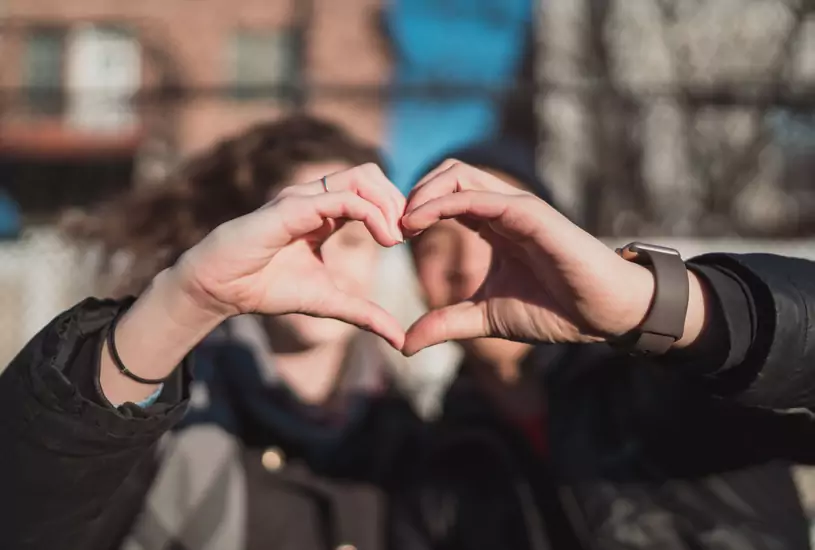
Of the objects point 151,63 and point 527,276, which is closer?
point 527,276

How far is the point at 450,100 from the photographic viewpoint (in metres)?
4.28

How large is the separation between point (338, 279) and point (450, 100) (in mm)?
2880

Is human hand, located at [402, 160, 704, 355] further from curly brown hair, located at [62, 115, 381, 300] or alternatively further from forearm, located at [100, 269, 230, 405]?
curly brown hair, located at [62, 115, 381, 300]

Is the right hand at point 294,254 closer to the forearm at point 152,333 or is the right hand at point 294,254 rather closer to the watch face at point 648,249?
the forearm at point 152,333

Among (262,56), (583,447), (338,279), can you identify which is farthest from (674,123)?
(583,447)

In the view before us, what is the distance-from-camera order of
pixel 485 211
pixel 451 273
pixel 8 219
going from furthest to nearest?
1. pixel 8 219
2. pixel 451 273
3. pixel 485 211

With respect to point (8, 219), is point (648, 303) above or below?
above

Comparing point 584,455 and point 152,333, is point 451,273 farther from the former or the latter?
point 152,333

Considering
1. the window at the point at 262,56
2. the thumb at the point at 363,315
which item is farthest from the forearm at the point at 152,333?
the window at the point at 262,56

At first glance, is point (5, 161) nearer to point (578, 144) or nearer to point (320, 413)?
point (578, 144)

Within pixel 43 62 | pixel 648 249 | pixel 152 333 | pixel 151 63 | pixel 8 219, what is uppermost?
pixel 648 249

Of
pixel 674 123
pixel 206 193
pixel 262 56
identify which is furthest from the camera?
pixel 262 56

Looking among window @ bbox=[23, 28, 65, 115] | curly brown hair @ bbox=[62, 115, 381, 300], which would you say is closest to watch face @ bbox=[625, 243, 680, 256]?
curly brown hair @ bbox=[62, 115, 381, 300]

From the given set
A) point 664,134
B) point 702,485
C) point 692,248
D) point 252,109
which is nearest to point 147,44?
point 252,109
